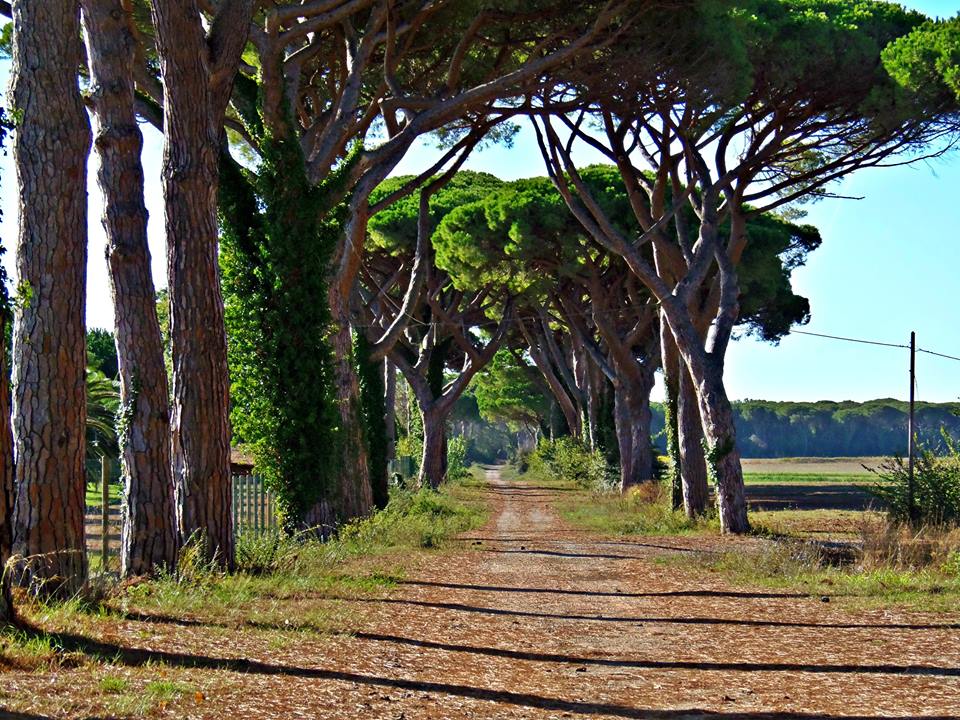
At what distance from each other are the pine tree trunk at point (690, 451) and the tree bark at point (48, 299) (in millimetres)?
13959

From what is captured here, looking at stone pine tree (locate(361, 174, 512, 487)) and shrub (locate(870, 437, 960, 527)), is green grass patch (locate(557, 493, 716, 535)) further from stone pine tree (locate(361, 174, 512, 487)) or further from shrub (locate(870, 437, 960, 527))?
stone pine tree (locate(361, 174, 512, 487))

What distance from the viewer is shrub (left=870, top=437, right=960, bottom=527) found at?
17016 millimetres

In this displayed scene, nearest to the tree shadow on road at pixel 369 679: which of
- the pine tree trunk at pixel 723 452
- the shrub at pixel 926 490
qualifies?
the shrub at pixel 926 490

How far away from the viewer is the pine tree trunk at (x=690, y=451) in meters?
21.2

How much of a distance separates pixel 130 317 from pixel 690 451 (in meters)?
12.9

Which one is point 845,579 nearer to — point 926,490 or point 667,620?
point 667,620

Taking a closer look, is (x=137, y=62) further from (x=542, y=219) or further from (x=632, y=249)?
(x=542, y=219)

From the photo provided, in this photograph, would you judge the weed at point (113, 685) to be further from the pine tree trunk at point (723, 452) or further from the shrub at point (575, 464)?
the shrub at point (575, 464)

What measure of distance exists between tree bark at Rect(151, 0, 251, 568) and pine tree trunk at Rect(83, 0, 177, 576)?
1.44 feet

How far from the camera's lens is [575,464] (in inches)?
1625

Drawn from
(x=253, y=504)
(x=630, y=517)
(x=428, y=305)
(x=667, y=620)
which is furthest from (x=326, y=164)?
(x=428, y=305)

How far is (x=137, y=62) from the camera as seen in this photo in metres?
15.2

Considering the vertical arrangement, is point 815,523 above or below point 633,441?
below

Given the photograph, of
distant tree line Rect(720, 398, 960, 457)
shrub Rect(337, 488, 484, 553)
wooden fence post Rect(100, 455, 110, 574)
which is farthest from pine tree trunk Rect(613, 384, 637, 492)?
distant tree line Rect(720, 398, 960, 457)
